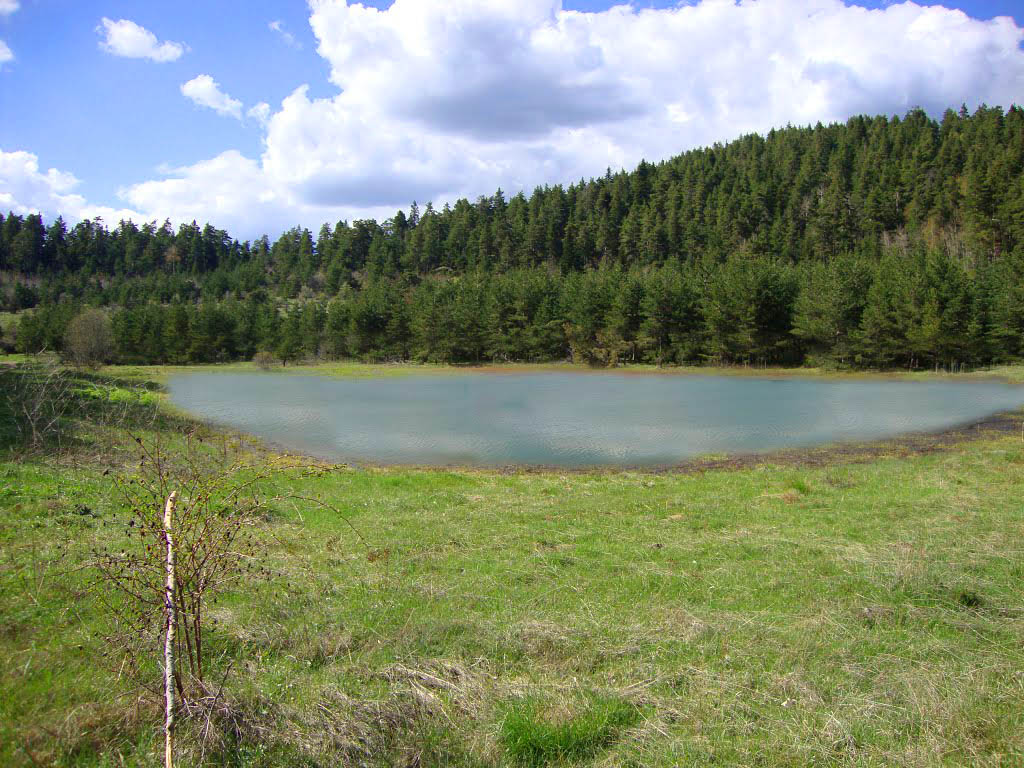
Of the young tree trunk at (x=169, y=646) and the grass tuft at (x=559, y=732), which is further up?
the young tree trunk at (x=169, y=646)

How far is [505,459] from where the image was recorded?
2328cm

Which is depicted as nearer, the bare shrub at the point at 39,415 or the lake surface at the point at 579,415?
the bare shrub at the point at 39,415

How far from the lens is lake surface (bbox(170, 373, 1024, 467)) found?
25094 millimetres

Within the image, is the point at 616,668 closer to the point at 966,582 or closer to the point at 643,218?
the point at 966,582

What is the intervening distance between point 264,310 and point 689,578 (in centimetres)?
10647

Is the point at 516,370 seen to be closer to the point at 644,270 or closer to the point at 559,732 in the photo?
the point at 644,270

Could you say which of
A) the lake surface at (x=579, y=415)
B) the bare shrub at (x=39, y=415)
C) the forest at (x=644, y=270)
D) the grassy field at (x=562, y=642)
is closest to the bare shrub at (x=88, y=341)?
the forest at (x=644, y=270)

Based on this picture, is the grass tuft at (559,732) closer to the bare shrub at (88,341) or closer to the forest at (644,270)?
the forest at (644,270)

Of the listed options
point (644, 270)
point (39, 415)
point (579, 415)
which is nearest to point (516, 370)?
point (579, 415)

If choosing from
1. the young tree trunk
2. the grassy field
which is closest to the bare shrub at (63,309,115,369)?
the grassy field

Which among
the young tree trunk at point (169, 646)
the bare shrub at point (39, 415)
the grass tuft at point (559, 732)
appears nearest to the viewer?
the young tree trunk at point (169, 646)

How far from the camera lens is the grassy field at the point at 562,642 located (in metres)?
4.10

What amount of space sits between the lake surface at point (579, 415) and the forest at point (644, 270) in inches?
610

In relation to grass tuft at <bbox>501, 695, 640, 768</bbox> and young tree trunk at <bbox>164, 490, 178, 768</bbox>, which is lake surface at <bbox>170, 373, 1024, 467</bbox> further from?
young tree trunk at <bbox>164, 490, 178, 768</bbox>
